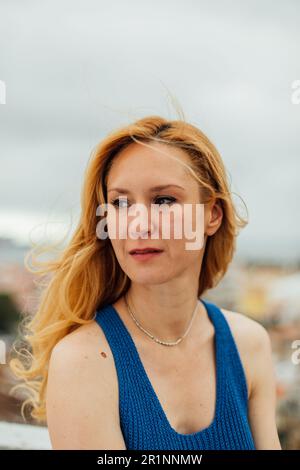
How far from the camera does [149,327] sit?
1704 mm

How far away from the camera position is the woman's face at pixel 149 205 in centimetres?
155

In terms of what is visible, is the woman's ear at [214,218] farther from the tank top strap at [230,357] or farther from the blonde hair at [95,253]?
the tank top strap at [230,357]

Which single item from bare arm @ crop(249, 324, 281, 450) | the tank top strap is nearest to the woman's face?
the tank top strap

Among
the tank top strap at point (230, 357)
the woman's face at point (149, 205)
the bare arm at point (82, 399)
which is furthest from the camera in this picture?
the tank top strap at point (230, 357)

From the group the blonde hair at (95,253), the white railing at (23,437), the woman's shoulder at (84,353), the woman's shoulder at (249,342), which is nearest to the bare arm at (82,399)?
the woman's shoulder at (84,353)

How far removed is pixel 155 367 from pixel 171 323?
0.45 ft

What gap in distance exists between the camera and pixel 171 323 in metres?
1.73

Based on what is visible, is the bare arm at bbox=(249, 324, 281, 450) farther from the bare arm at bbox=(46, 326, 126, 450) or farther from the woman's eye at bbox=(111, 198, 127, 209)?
the woman's eye at bbox=(111, 198, 127, 209)

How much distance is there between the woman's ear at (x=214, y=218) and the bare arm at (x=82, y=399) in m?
0.46

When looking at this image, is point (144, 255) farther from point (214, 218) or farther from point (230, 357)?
point (230, 357)

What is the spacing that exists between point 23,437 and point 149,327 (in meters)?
0.54

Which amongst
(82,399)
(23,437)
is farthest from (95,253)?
(23,437)

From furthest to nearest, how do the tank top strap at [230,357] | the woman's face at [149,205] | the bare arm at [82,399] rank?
the tank top strap at [230,357] → the woman's face at [149,205] → the bare arm at [82,399]
